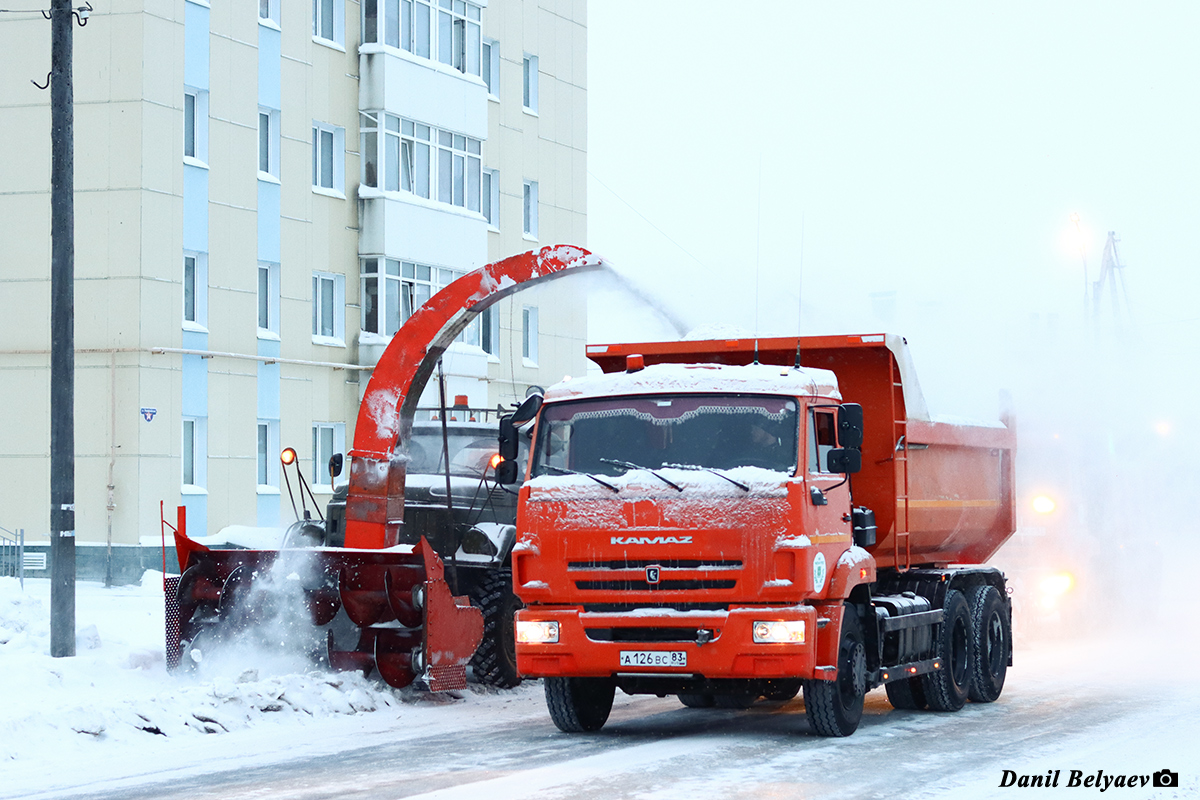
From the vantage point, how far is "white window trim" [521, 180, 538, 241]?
1618 inches

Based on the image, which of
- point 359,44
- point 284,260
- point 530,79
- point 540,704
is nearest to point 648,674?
point 540,704

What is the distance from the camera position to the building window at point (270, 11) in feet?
107

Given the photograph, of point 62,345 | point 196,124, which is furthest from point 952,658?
point 196,124

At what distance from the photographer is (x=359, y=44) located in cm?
3500

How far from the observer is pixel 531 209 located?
41.4m

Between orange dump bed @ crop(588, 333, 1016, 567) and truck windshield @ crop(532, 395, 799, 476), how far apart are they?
4.90 feet

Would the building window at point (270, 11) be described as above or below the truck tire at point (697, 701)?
above

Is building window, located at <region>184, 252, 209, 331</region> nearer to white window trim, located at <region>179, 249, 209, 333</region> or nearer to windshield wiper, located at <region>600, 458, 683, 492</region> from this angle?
white window trim, located at <region>179, 249, 209, 333</region>

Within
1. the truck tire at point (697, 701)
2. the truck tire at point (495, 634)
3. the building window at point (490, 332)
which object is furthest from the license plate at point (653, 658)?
the building window at point (490, 332)

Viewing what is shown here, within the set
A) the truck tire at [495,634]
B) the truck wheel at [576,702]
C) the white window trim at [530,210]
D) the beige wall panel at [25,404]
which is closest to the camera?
the truck wheel at [576,702]

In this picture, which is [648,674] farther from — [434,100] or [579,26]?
[579,26]

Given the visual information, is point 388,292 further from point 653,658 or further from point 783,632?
point 783,632

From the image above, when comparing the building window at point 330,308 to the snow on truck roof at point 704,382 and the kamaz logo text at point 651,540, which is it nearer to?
the snow on truck roof at point 704,382

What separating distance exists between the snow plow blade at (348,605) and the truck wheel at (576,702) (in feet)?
4.68
